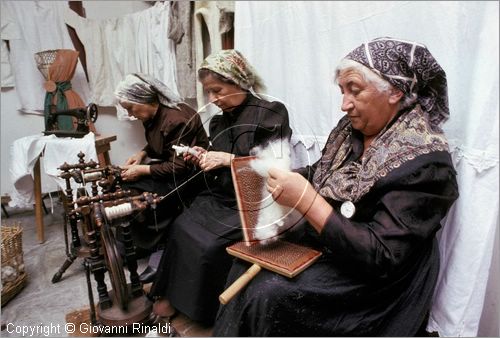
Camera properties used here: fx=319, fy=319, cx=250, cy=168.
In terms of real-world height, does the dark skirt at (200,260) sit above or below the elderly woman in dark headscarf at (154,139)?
below

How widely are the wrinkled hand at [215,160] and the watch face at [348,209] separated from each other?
0.44m

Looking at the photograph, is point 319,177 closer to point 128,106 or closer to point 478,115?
point 478,115

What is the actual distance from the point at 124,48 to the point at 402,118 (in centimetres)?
290

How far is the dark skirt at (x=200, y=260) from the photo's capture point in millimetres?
1423

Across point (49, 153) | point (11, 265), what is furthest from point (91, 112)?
point (11, 265)

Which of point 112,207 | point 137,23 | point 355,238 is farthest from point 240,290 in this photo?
point 137,23

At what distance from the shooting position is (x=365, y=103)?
100 centimetres

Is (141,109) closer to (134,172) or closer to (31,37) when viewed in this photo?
(134,172)

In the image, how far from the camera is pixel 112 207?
114 cm

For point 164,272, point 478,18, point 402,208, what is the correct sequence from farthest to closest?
point 164,272 → point 478,18 → point 402,208

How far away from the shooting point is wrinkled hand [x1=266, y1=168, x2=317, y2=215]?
3.02 ft

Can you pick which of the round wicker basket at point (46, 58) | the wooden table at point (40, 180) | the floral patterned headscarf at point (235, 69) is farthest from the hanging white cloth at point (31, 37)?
the floral patterned headscarf at point (235, 69)

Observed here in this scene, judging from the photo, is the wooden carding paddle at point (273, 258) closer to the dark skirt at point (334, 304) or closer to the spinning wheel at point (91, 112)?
the dark skirt at point (334, 304)

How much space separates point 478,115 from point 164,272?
4.89ft
